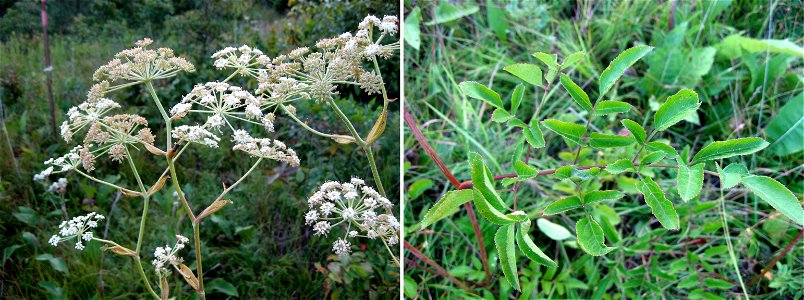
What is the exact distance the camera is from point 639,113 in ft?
4.71

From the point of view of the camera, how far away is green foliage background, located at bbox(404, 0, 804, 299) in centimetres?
118

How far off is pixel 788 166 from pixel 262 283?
1.11 m

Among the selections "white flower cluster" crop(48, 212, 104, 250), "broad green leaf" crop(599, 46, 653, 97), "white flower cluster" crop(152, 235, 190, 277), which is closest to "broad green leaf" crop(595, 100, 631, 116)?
"broad green leaf" crop(599, 46, 653, 97)

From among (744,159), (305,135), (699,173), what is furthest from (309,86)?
(744,159)

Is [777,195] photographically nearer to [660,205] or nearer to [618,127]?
[660,205]

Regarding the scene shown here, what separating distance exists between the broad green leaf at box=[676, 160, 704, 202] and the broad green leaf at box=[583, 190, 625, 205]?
0.06 m

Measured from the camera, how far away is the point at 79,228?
930mm

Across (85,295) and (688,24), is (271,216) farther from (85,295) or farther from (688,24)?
(688,24)

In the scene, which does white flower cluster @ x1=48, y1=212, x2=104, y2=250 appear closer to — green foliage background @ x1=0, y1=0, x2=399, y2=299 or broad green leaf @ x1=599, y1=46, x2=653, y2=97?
green foliage background @ x1=0, y1=0, x2=399, y2=299

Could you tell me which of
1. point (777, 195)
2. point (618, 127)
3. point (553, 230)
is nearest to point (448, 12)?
point (618, 127)

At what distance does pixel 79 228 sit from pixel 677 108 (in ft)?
2.63

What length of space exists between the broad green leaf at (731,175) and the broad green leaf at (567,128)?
13 cm

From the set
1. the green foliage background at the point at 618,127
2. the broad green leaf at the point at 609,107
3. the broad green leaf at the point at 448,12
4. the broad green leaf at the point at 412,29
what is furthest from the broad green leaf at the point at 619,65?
the broad green leaf at the point at 448,12

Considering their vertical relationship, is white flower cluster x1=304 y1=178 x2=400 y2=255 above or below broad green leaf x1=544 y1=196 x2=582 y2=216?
below
